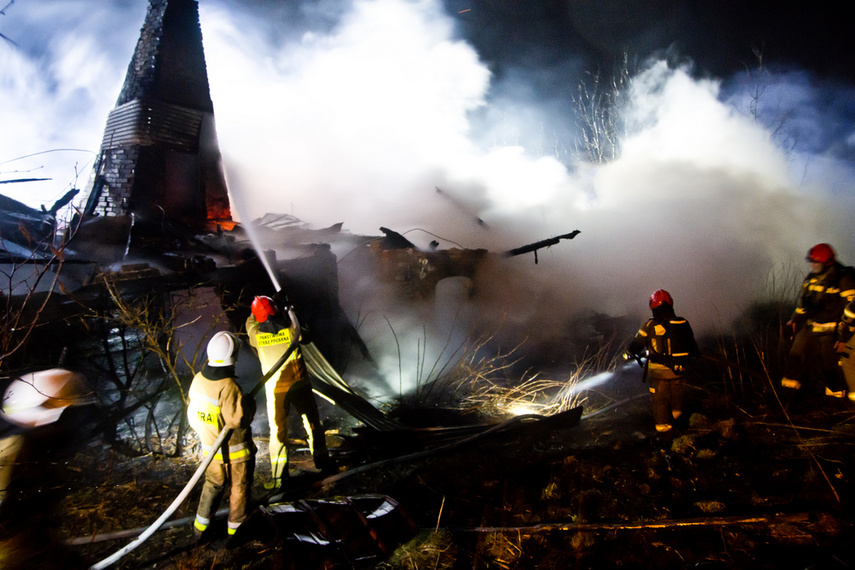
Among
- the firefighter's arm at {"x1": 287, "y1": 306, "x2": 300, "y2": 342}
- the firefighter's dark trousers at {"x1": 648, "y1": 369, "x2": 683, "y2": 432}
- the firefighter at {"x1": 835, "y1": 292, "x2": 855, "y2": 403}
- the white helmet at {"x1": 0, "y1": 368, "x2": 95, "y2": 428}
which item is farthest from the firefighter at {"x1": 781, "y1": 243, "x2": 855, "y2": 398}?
the white helmet at {"x1": 0, "y1": 368, "x2": 95, "y2": 428}

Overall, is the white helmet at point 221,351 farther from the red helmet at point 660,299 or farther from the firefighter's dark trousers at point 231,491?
the red helmet at point 660,299

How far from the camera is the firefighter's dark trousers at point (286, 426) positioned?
479 cm

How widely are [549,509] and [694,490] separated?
1.45m

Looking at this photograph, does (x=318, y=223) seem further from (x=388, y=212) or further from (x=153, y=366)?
(x=153, y=366)

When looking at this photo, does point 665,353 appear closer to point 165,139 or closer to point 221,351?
point 221,351

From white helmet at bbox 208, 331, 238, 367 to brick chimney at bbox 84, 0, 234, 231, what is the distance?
9.12 m

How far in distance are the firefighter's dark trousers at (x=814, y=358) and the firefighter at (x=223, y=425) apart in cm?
688

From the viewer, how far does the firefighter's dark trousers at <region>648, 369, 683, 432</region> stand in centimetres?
489

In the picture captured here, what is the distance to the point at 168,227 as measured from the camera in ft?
33.9

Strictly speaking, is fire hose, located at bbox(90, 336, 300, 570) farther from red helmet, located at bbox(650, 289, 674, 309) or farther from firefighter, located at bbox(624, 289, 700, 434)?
red helmet, located at bbox(650, 289, 674, 309)

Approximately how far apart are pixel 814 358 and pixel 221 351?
728cm

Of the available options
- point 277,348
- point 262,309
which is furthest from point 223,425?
point 262,309

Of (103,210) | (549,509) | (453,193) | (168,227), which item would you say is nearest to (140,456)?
(549,509)

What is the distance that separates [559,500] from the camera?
12.9ft
